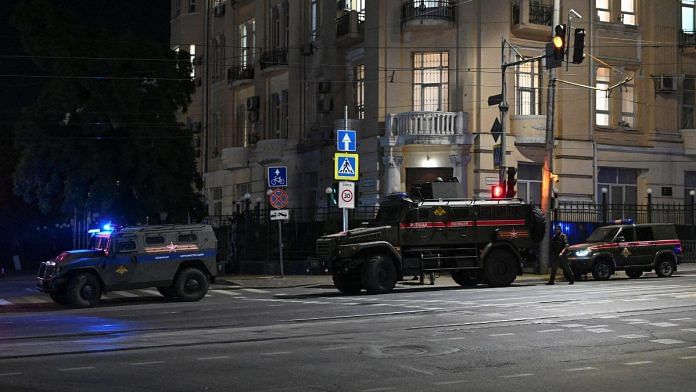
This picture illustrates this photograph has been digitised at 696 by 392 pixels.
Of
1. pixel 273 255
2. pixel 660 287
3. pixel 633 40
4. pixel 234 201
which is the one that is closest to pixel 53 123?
pixel 234 201

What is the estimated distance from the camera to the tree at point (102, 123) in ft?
149

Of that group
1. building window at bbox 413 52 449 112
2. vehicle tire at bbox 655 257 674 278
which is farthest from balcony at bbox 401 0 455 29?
vehicle tire at bbox 655 257 674 278

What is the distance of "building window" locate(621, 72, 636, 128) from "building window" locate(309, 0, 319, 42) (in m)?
13.4

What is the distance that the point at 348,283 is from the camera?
1040 inches

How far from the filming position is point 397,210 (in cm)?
2727

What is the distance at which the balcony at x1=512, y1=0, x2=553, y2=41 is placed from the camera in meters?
38.9

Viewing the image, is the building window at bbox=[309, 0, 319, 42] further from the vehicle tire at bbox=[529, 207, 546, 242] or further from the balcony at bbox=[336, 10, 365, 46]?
the vehicle tire at bbox=[529, 207, 546, 242]

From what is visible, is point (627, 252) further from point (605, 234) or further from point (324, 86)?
point (324, 86)

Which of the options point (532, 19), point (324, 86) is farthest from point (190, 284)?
point (532, 19)

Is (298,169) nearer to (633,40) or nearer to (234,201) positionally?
(234,201)

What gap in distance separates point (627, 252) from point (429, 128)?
33.0ft

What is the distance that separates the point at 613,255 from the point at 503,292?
7.15 m

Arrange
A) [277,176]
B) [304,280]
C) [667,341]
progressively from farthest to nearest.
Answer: [277,176]
[304,280]
[667,341]

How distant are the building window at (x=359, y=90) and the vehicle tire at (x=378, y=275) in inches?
613
